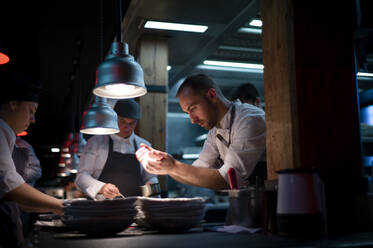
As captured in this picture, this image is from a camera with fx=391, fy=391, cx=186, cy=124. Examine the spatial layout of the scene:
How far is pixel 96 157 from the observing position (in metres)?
4.37

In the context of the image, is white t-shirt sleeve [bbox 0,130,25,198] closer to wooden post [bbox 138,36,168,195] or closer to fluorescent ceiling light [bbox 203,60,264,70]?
wooden post [bbox 138,36,168,195]

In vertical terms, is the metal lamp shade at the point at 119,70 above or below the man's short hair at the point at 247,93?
below

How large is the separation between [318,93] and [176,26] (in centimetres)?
299

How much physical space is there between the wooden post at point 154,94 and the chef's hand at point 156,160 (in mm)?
2227

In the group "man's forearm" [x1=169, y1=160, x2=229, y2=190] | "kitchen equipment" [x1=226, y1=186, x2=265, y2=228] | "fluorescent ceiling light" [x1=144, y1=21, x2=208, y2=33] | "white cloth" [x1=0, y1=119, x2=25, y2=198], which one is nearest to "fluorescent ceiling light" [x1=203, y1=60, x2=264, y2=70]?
"fluorescent ceiling light" [x1=144, y1=21, x2=208, y2=33]

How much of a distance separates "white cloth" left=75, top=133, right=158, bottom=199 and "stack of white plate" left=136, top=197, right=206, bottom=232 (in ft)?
8.13

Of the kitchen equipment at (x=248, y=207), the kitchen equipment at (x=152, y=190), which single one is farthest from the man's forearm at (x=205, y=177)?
the kitchen equipment at (x=248, y=207)

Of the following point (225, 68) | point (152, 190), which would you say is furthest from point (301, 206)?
point (225, 68)

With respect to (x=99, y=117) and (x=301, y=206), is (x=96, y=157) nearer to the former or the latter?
(x=99, y=117)

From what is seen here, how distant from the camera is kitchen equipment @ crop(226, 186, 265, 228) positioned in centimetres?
163

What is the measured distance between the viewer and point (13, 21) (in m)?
5.25

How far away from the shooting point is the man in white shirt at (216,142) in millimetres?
2615

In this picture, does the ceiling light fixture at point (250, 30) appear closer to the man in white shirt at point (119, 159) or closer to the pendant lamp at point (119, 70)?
the man in white shirt at point (119, 159)

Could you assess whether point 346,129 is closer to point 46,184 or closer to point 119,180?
point 119,180
